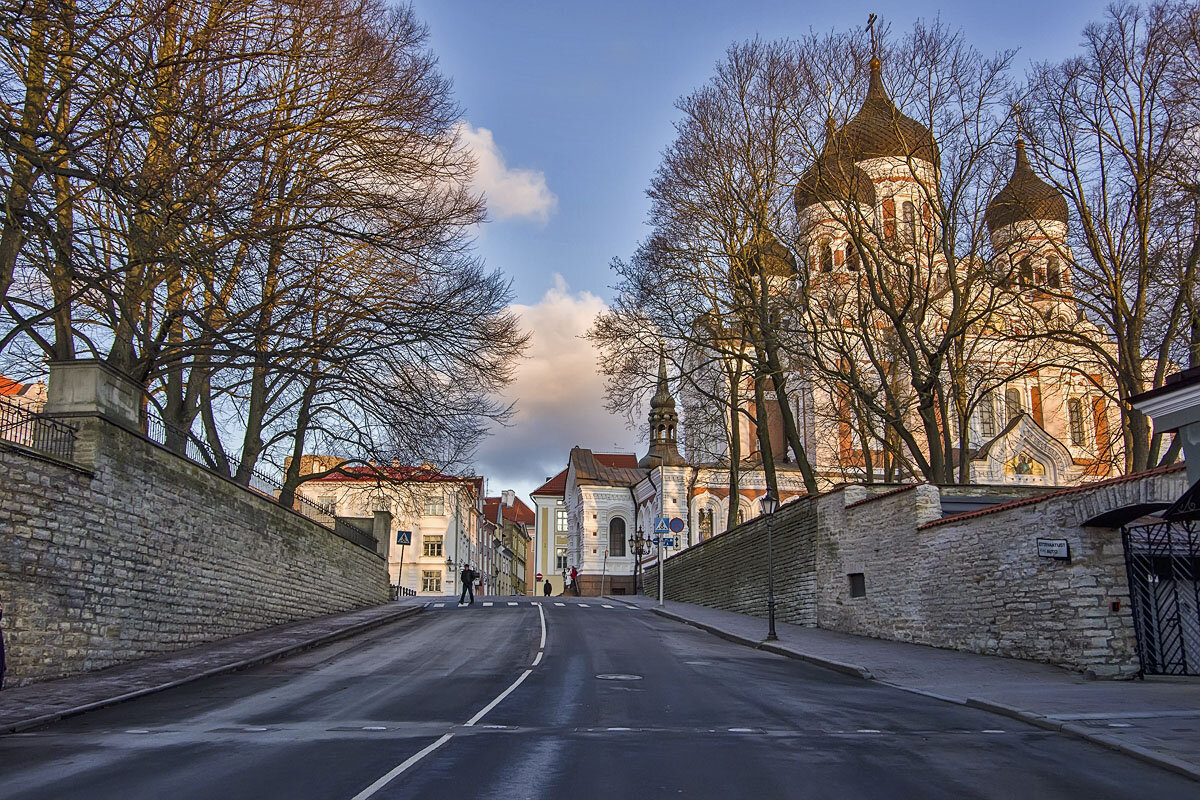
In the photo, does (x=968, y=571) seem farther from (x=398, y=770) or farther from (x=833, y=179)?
(x=398, y=770)

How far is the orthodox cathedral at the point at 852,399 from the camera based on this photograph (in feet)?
87.9

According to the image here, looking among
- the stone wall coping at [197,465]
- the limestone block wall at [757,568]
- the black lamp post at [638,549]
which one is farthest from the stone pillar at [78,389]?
the black lamp post at [638,549]

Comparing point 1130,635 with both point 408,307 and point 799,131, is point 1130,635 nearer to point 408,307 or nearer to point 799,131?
point 408,307

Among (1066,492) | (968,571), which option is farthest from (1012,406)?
(1066,492)

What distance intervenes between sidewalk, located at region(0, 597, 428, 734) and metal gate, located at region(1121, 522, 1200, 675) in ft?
47.6

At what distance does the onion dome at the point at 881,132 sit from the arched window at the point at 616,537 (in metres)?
52.0

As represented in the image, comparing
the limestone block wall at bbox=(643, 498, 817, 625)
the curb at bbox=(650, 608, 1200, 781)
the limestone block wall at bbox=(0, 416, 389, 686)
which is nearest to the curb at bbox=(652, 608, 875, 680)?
the curb at bbox=(650, 608, 1200, 781)

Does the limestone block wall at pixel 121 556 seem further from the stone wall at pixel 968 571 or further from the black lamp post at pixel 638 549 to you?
the black lamp post at pixel 638 549

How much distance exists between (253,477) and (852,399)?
17489 millimetres

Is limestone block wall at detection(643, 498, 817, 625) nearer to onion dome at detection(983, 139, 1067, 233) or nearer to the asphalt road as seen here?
onion dome at detection(983, 139, 1067, 233)

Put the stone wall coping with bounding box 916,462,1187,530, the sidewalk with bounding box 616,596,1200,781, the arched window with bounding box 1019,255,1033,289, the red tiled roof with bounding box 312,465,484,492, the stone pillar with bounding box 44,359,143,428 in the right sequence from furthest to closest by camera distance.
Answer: the red tiled roof with bounding box 312,465,484,492 → the arched window with bounding box 1019,255,1033,289 → the stone pillar with bounding box 44,359,143,428 → the stone wall coping with bounding box 916,462,1187,530 → the sidewalk with bounding box 616,596,1200,781

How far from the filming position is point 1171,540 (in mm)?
15305

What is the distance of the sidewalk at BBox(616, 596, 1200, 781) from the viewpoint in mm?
9273

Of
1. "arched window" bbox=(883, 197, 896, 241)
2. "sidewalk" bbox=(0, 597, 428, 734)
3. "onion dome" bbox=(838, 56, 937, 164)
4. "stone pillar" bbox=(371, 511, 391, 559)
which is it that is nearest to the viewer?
"sidewalk" bbox=(0, 597, 428, 734)
